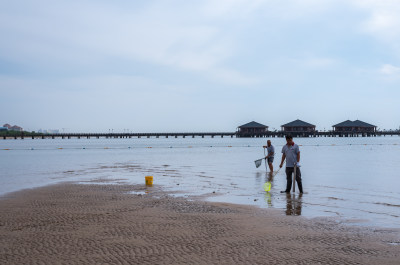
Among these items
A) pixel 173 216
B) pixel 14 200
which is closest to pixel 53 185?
pixel 14 200

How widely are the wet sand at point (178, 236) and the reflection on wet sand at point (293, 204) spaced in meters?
0.48

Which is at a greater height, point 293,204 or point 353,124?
point 353,124

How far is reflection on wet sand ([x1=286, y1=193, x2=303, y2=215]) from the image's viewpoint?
1024cm

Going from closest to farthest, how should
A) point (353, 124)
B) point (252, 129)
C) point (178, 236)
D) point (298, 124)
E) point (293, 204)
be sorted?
1. point (178, 236)
2. point (293, 204)
3. point (298, 124)
4. point (353, 124)
5. point (252, 129)

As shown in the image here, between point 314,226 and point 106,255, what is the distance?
4.51 m

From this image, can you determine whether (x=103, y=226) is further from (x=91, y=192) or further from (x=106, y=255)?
(x=91, y=192)

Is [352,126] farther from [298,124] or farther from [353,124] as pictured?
[298,124]

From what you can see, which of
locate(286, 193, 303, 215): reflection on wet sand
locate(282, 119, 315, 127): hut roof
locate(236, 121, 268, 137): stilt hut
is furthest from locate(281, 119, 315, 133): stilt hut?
locate(286, 193, 303, 215): reflection on wet sand

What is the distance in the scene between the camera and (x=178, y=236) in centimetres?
759

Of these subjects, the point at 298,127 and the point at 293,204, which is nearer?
the point at 293,204

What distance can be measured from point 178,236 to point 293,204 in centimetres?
493

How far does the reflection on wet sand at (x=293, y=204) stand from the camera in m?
10.2

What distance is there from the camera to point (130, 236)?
757cm

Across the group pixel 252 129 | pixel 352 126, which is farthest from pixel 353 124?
pixel 252 129
